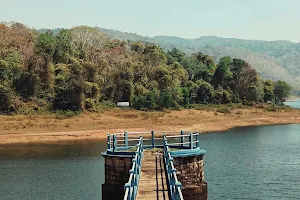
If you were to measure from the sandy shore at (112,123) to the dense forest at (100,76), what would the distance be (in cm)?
486

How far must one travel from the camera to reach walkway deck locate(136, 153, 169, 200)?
1769 cm

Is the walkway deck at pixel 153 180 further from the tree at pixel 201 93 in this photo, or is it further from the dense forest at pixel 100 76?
the tree at pixel 201 93

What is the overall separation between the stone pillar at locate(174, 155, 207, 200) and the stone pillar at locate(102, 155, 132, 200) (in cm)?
273

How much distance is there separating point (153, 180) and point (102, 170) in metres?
21.6

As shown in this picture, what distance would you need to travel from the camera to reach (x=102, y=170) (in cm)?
4112

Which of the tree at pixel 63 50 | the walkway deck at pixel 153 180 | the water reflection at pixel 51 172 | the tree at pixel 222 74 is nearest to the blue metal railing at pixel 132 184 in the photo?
the walkway deck at pixel 153 180

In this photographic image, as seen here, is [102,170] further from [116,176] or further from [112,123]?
[112,123]

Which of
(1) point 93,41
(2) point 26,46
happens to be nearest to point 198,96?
(1) point 93,41

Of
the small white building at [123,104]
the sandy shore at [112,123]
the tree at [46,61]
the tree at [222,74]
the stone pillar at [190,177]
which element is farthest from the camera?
the tree at [222,74]

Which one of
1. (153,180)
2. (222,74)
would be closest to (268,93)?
(222,74)

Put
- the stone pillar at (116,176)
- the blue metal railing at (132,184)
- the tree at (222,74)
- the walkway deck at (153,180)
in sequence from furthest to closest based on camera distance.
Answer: the tree at (222,74), the stone pillar at (116,176), the walkway deck at (153,180), the blue metal railing at (132,184)

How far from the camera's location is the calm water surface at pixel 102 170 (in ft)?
105

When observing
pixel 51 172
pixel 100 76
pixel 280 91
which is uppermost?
pixel 100 76

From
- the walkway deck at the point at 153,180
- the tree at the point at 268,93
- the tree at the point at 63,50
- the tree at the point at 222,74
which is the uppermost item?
the tree at the point at 63,50
